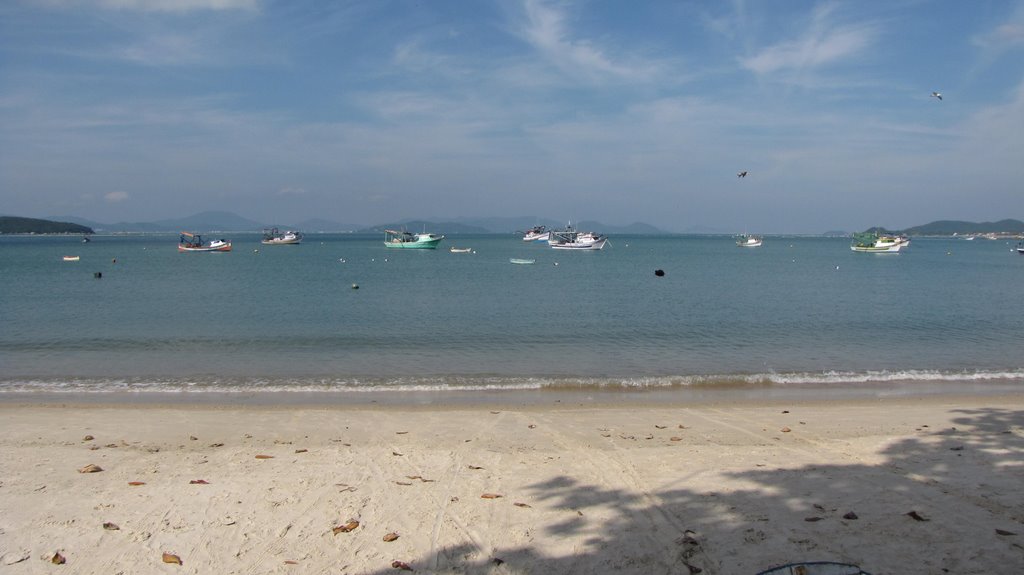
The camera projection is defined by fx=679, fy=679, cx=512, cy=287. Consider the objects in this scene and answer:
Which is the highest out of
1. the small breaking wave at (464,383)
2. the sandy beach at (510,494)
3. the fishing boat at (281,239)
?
the fishing boat at (281,239)

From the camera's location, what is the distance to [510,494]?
7914 millimetres

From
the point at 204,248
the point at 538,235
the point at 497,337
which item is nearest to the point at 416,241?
the point at 204,248

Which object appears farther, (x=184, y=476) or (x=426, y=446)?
(x=426, y=446)

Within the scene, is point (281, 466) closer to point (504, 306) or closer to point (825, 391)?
point (825, 391)

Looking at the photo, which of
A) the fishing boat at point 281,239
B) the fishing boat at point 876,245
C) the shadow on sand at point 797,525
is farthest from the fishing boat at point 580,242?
the shadow on sand at point 797,525

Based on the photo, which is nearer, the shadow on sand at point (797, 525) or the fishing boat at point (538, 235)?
the shadow on sand at point (797, 525)

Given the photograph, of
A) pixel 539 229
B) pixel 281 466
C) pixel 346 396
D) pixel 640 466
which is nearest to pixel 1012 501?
pixel 640 466

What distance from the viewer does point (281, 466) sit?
29.7 feet

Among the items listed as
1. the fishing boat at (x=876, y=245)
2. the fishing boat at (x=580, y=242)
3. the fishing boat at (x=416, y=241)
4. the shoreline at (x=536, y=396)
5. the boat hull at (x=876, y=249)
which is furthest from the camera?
the fishing boat at (x=416, y=241)

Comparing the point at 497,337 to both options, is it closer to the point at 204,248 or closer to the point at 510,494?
the point at 510,494

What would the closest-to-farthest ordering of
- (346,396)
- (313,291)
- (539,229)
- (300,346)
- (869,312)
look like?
(346,396) → (300,346) → (869,312) → (313,291) → (539,229)

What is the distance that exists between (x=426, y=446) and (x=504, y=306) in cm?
2193

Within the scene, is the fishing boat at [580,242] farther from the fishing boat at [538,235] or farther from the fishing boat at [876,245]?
the fishing boat at [538,235]

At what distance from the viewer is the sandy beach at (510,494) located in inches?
250
